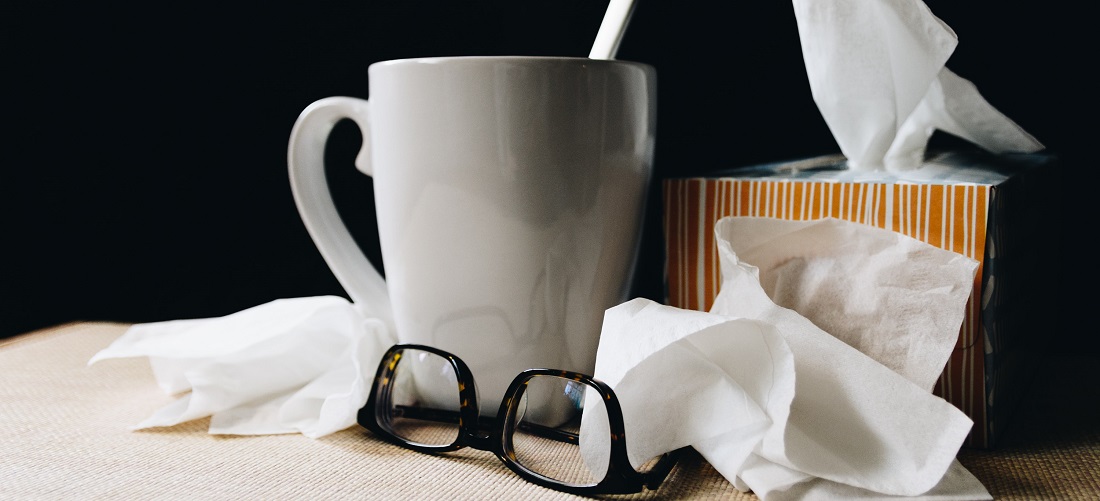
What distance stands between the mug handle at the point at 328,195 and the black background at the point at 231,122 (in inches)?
7.4

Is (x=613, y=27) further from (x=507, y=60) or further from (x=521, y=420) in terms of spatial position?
(x=521, y=420)

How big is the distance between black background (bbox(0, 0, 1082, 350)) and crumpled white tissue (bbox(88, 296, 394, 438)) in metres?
→ 0.18

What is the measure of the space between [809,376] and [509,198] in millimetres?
186

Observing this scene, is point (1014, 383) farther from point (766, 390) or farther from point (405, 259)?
point (405, 259)

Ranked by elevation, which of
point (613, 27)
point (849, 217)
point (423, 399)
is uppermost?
point (613, 27)

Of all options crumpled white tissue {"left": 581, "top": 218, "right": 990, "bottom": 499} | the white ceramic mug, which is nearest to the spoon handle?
the white ceramic mug

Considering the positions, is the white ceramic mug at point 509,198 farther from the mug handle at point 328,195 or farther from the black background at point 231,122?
the black background at point 231,122

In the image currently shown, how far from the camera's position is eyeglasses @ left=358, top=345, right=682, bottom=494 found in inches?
15.7

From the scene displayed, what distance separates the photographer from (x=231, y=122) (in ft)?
2.49

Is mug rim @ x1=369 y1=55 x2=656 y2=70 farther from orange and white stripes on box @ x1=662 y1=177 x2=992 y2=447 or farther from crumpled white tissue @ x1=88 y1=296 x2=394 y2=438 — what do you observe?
crumpled white tissue @ x1=88 y1=296 x2=394 y2=438

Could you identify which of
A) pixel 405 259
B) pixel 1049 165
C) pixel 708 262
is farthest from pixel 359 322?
pixel 1049 165

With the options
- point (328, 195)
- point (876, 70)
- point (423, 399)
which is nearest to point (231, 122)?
point (328, 195)

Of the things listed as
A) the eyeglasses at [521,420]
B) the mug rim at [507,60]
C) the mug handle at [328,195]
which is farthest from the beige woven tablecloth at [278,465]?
the mug rim at [507,60]

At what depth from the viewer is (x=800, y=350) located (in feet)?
1.35
